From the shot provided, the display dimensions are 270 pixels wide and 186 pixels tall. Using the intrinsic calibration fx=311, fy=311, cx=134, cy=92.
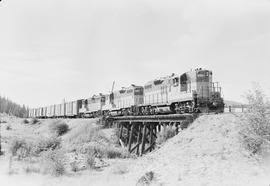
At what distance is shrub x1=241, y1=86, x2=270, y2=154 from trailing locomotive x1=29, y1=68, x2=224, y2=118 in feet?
27.6

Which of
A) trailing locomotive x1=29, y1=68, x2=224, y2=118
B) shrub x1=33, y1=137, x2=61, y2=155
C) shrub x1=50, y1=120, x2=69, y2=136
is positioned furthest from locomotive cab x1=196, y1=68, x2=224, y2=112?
shrub x1=50, y1=120, x2=69, y2=136

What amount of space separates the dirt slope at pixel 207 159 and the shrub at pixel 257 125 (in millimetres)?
539

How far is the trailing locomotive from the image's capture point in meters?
23.0

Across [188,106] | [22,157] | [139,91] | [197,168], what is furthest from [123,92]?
[197,168]

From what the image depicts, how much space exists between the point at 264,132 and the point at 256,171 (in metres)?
1.92

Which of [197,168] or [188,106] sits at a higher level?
[188,106]

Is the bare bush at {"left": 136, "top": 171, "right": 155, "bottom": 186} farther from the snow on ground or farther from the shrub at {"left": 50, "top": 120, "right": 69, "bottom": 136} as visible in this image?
the shrub at {"left": 50, "top": 120, "right": 69, "bottom": 136}

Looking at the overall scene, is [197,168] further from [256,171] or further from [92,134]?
[92,134]

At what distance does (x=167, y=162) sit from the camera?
1559 cm

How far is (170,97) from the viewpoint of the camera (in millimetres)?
25766

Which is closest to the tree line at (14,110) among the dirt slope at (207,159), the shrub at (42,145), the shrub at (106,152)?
the shrub at (42,145)

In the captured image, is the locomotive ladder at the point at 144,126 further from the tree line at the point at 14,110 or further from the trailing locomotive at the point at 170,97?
the tree line at the point at 14,110

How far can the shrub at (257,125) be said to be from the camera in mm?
13172

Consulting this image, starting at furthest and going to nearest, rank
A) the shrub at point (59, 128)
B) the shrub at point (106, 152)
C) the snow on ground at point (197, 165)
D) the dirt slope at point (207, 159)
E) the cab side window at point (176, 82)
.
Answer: the shrub at point (59, 128)
the cab side window at point (176, 82)
the shrub at point (106, 152)
the snow on ground at point (197, 165)
the dirt slope at point (207, 159)
